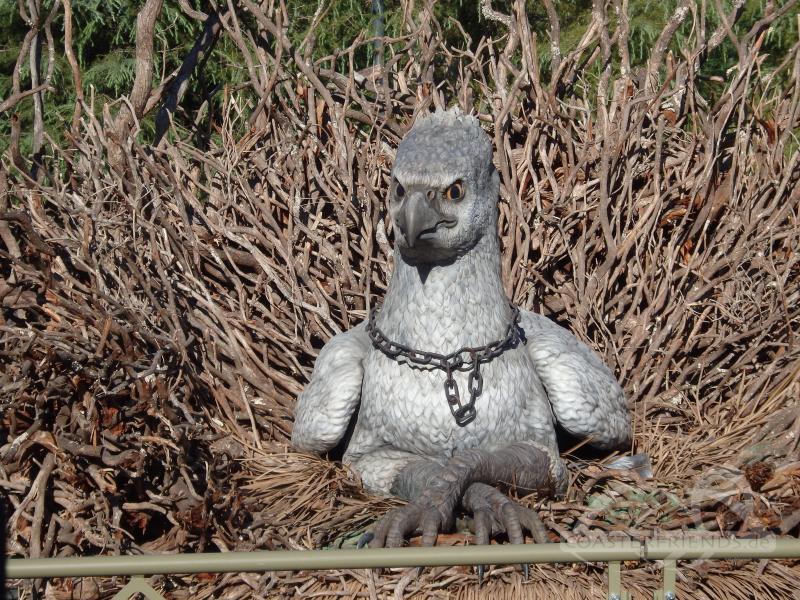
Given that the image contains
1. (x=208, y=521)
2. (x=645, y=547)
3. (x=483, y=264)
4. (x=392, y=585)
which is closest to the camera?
(x=645, y=547)

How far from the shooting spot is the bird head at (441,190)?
2812 millimetres

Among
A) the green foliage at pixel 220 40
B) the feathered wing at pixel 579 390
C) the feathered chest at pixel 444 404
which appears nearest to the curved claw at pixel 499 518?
the feathered chest at pixel 444 404

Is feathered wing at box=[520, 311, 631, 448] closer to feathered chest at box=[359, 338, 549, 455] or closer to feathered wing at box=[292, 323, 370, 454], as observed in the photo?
feathered chest at box=[359, 338, 549, 455]

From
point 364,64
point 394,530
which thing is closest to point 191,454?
point 394,530

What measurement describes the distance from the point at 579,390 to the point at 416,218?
745 millimetres

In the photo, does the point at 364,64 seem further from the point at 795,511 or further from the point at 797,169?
the point at 795,511

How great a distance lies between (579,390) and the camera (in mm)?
3072

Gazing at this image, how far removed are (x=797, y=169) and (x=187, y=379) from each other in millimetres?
2309

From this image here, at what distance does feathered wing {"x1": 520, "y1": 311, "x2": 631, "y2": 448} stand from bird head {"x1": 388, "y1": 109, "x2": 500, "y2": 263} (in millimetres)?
421

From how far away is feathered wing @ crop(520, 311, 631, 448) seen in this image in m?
3.08

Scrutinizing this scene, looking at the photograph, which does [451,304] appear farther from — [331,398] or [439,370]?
[331,398]

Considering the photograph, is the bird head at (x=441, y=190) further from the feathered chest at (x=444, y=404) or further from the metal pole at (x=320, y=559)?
the metal pole at (x=320, y=559)

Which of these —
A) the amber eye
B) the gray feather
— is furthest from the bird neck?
the amber eye

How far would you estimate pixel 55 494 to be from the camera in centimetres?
287
